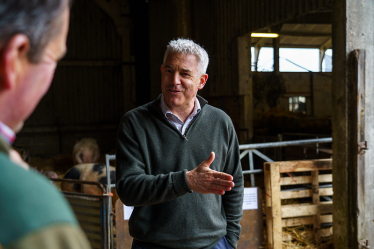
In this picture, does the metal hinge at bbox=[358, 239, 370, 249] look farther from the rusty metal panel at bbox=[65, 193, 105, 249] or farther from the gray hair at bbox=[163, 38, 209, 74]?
the gray hair at bbox=[163, 38, 209, 74]

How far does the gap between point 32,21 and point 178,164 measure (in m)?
1.45

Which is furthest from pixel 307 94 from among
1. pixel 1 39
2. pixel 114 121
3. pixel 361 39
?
pixel 1 39

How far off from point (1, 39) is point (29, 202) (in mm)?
254

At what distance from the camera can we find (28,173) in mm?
537

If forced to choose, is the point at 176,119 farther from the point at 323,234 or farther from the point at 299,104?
the point at 299,104

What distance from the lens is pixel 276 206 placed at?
448cm

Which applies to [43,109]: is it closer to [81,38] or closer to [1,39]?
[81,38]

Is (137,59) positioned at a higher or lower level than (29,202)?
higher

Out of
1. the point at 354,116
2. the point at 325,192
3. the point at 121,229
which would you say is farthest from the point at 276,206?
the point at 121,229

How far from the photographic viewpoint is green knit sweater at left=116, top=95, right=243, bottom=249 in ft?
6.09

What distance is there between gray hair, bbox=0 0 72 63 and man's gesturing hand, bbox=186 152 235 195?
121 cm

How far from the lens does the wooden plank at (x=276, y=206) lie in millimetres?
4419

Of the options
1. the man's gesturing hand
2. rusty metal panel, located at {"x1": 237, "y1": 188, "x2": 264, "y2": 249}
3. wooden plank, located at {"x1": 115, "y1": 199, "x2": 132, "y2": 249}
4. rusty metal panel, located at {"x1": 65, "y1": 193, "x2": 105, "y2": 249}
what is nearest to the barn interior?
rusty metal panel, located at {"x1": 237, "y1": 188, "x2": 264, "y2": 249}

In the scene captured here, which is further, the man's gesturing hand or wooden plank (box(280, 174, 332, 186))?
wooden plank (box(280, 174, 332, 186))
